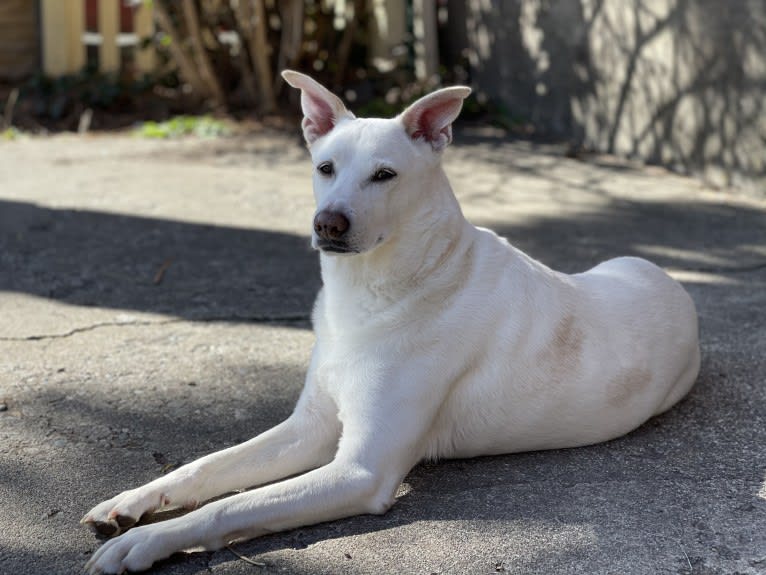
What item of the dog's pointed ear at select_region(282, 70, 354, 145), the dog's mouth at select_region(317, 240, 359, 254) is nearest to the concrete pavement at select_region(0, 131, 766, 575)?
the dog's mouth at select_region(317, 240, 359, 254)

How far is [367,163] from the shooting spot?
Answer: 315 centimetres

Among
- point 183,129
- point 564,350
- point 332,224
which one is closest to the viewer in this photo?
point 332,224

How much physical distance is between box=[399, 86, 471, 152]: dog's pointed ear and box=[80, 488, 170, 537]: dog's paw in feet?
4.60

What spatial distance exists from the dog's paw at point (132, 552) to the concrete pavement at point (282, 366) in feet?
0.16

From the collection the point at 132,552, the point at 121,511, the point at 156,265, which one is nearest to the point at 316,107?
the point at 121,511

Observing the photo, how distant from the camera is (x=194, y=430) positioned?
3596mm

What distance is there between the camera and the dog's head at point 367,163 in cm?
307

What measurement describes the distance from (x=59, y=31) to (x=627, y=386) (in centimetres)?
882

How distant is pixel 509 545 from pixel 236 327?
7.17 ft

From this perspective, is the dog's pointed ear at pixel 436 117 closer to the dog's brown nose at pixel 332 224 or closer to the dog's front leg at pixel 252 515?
the dog's brown nose at pixel 332 224

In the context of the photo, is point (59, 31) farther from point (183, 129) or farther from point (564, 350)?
point (564, 350)

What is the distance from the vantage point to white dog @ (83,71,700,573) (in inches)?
119

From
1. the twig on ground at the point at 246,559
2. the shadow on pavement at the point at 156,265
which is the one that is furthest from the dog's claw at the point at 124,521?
the shadow on pavement at the point at 156,265

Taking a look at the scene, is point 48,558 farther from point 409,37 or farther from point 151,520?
Result: point 409,37
